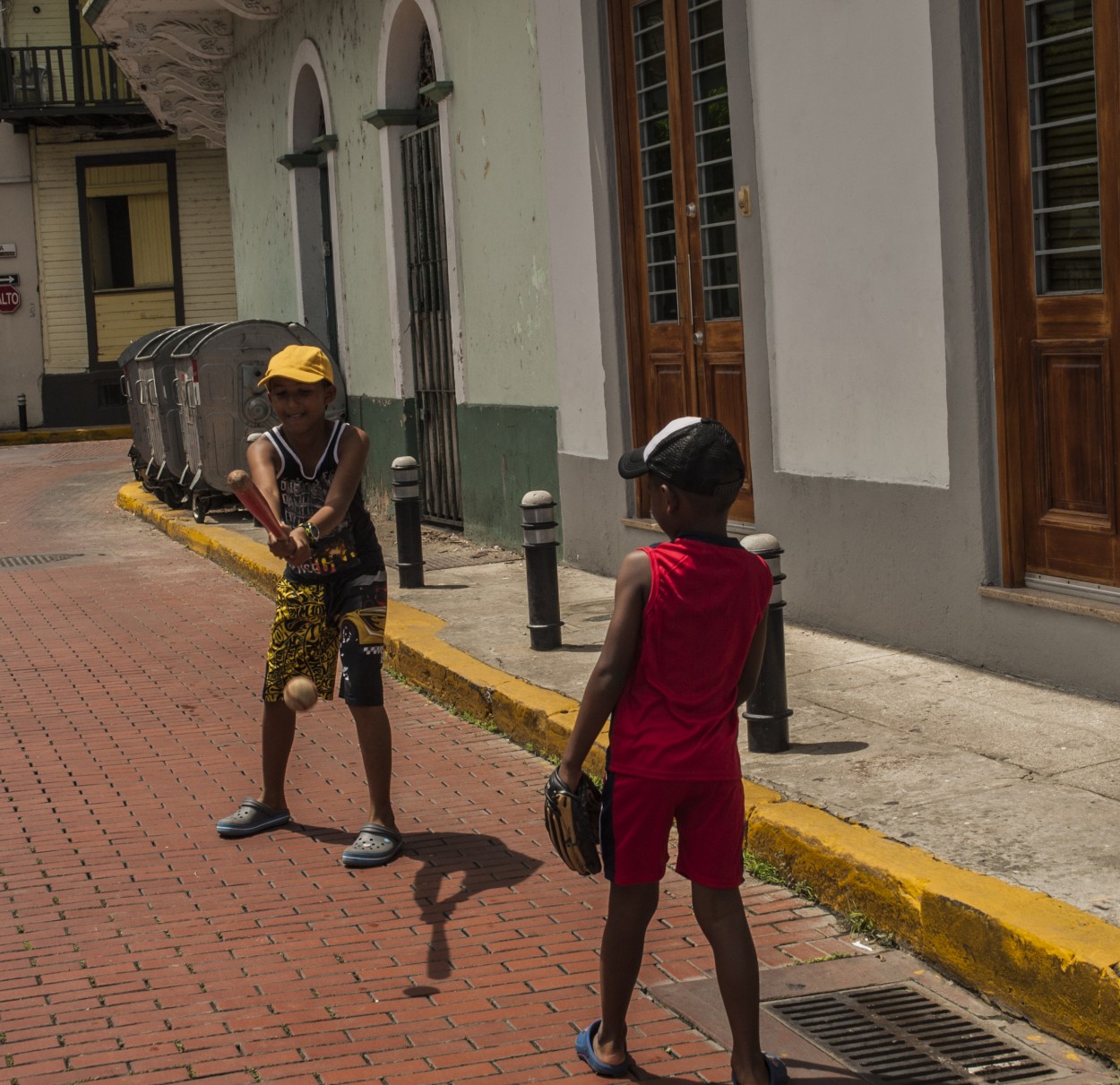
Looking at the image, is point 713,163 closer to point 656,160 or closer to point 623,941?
point 656,160

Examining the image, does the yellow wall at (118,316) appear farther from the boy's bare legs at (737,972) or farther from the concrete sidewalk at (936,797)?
the boy's bare legs at (737,972)

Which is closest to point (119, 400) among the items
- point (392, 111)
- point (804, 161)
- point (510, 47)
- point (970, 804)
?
point (392, 111)

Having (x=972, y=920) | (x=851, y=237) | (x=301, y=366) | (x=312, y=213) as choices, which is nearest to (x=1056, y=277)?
(x=851, y=237)

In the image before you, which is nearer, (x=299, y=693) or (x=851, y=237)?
(x=299, y=693)

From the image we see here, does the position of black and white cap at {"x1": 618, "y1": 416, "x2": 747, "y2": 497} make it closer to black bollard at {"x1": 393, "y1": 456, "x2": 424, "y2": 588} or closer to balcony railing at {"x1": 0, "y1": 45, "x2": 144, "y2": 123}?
black bollard at {"x1": 393, "y1": 456, "x2": 424, "y2": 588}

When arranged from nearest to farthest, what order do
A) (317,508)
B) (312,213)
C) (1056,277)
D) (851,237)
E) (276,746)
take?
(317,508), (276,746), (1056,277), (851,237), (312,213)

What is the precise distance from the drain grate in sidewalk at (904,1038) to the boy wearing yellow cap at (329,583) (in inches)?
70.8

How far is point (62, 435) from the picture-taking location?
31719 mm

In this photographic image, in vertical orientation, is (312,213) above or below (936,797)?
above

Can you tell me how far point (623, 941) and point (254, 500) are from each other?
1.64 m

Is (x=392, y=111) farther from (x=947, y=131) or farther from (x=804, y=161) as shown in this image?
(x=947, y=131)

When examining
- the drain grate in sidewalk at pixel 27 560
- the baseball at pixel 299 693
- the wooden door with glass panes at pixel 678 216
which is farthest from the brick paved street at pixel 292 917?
the drain grate in sidewalk at pixel 27 560

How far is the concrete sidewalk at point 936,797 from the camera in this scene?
4121 millimetres

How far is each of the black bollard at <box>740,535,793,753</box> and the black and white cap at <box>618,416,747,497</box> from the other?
2.26m
